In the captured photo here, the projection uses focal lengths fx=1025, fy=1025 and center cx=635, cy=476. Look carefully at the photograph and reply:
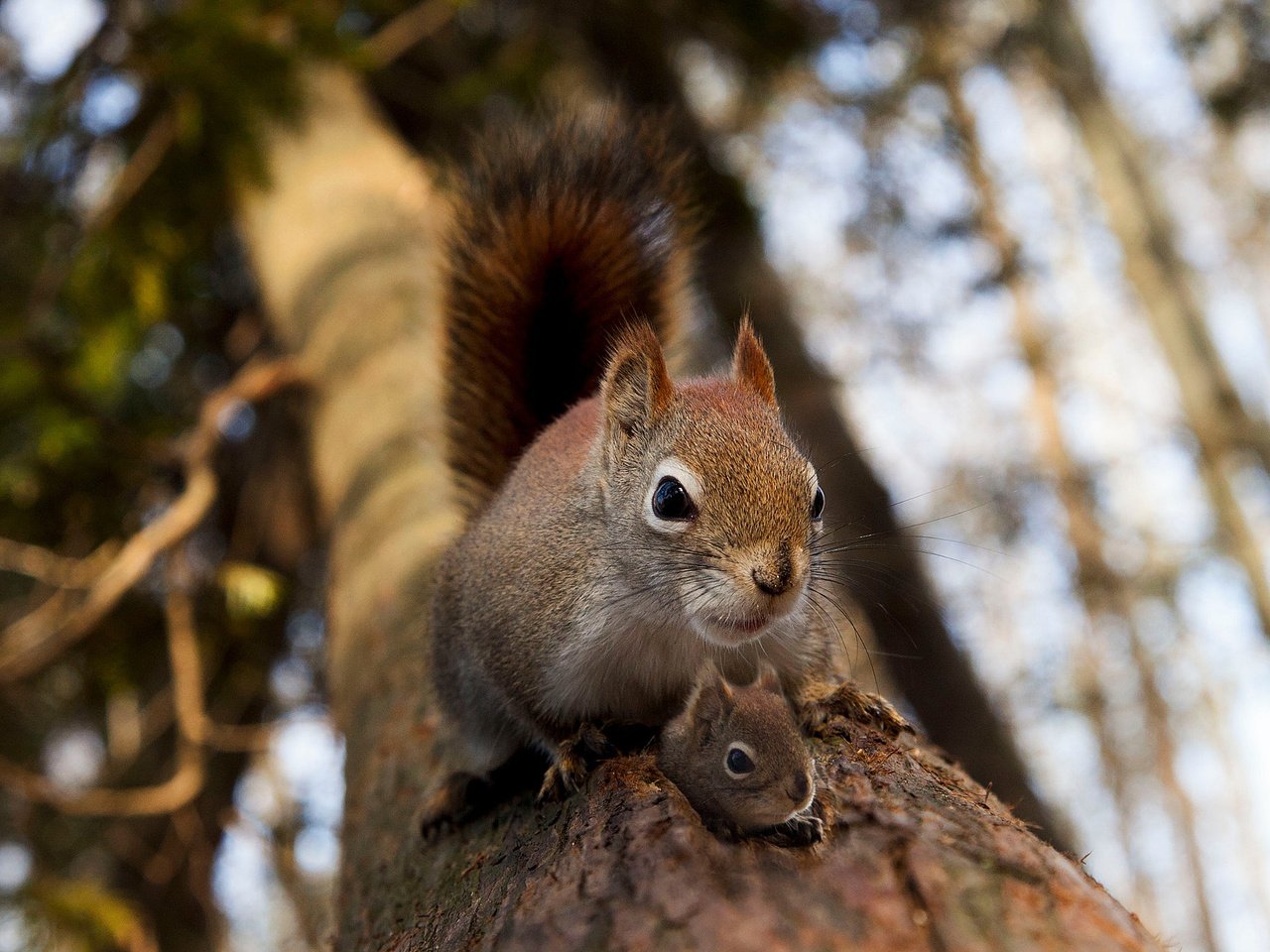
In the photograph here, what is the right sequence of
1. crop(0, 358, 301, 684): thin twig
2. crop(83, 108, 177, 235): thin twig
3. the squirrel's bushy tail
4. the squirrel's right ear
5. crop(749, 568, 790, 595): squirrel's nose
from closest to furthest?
crop(749, 568, 790, 595): squirrel's nose
the squirrel's right ear
the squirrel's bushy tail
crop(0, 358, 301, 684): thin twig
crop(83, 108, 177, 235): thin twig

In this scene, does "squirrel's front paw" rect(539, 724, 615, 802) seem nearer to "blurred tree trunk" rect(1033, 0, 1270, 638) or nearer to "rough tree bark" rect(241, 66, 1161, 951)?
"rough tree bark" rect(241, 66, 1161, 951)

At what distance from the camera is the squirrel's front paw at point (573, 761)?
5.05 ft

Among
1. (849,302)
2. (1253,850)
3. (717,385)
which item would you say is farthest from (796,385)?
(1253,850)

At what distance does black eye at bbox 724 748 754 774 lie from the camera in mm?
1374

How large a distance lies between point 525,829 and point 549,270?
46.5 inches

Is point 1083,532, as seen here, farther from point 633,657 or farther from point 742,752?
point 742,752

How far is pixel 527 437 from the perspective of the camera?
2.38m

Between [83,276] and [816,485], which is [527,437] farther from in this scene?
[83,276]

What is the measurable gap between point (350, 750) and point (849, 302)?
700cm

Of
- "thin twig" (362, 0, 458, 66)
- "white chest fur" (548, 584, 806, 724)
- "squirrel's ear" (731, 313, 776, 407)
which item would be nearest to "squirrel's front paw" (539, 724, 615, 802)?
"white chest fur" (548, 584, 806, 724)

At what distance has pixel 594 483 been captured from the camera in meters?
1.83

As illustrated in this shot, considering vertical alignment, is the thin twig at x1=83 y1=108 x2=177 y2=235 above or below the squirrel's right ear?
above

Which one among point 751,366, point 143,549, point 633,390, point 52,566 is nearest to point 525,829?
point 633,390

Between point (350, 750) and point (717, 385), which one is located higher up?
point (717, 385)
